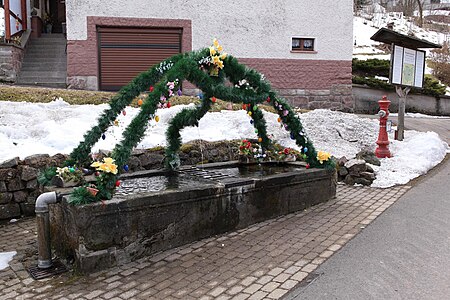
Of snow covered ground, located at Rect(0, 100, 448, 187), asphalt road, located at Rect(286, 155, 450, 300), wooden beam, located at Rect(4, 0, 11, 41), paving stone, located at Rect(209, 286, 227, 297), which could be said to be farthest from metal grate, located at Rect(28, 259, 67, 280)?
wooden beam, located at Rect(4, 0, 11, 41)

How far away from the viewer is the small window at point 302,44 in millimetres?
15438

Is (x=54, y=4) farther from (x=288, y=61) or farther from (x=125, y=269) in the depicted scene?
(x=125, y=269)

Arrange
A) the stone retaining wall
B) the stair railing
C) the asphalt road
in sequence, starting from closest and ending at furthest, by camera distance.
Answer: the asphalt road → the stone retaining wall → the stair railing

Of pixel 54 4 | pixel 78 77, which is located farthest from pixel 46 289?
pixel 54 4

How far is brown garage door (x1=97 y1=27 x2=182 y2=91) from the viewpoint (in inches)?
554

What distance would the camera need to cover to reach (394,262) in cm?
439

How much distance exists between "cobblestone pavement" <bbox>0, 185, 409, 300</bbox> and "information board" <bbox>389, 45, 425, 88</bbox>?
528 cm

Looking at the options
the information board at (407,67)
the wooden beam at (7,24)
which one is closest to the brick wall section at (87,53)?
the wooden beam at (7,24)

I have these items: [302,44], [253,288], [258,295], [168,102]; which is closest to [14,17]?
[302,44]

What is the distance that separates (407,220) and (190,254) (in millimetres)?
2968

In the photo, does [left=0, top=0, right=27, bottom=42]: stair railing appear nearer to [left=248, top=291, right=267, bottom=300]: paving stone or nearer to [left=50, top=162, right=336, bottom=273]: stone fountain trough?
[left=50, top=162, right=336, bottom=273]: stone fountain trough

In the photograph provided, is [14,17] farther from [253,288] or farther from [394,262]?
[394,262]

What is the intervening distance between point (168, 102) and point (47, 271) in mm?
2093

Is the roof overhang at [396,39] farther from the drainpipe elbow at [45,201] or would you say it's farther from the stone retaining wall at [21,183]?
the drainpipe elbow at [45,201]
